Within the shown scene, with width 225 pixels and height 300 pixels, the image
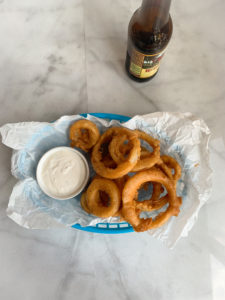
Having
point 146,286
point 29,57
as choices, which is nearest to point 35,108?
point 29,57

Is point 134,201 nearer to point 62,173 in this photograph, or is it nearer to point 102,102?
point 62,173

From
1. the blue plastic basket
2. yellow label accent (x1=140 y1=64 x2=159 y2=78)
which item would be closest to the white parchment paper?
the blue plastic basket

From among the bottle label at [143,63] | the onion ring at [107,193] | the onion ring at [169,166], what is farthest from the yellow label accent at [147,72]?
the onion ring at [107,193]

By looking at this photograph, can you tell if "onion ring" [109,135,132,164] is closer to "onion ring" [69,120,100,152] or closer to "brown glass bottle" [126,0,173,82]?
"onion ring" [69,120,100,152]

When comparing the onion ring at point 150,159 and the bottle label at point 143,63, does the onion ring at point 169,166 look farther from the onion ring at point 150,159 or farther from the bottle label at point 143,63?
the bottle label at point 143,63

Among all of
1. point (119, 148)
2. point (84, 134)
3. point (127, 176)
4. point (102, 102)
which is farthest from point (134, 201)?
point (102, 102)
